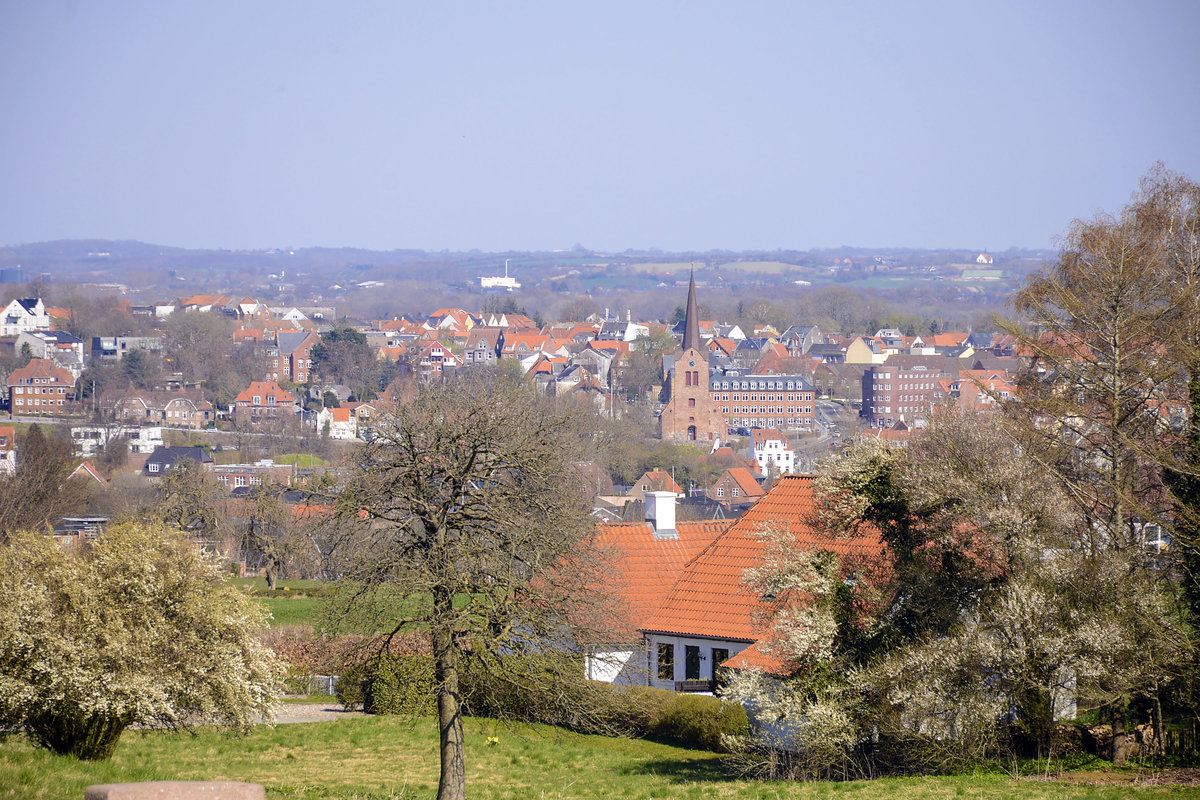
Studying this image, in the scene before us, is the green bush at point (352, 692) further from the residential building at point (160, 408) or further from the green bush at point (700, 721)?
the residential building at point (160, 408)

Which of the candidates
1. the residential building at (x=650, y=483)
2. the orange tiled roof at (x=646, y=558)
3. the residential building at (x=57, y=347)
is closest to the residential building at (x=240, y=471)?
the residential building at (x=650, y=483)

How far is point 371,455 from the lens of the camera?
15.2 meters

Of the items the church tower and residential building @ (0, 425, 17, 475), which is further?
the church tower

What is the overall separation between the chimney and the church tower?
110 metres

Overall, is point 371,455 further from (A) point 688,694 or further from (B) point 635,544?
(B) point 635,544

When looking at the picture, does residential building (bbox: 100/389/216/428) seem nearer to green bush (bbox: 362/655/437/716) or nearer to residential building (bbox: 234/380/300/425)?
residential building (bbox: 234/380/300/425)

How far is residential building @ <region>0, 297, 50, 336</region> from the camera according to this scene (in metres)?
176

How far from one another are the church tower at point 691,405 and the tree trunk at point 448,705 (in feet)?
400

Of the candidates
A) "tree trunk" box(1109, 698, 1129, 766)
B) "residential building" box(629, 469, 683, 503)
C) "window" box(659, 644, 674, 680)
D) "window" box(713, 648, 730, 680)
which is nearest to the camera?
"tree trunk" box(1109, 698, 1129, 766)

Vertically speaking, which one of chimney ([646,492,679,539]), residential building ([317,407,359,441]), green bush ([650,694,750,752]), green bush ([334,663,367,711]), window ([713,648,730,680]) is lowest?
residential building ([317,407,359,441])

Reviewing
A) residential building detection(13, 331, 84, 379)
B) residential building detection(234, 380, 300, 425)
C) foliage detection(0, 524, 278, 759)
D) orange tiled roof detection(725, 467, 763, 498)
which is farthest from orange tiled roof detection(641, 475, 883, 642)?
residential building detection(13, 331, 84, 379)

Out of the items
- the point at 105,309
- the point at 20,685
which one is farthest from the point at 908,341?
the point at 20,685

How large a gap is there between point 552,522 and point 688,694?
19.6ft

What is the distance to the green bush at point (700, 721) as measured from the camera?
1888 cm
